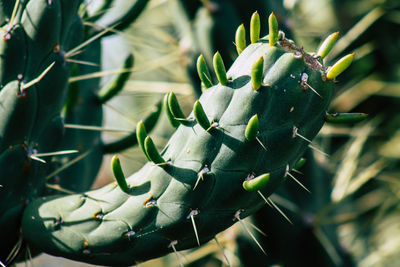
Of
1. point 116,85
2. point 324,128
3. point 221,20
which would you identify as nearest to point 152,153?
point 116,85

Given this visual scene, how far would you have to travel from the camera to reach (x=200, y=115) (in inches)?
32.9

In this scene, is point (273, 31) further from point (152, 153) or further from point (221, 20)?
point (221, 20)

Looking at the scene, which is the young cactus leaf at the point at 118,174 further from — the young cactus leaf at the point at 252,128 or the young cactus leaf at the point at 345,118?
the young cactus leaf at the point at 345,118

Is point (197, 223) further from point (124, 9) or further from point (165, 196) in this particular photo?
point (124, 9)

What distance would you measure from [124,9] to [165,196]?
0.71 m

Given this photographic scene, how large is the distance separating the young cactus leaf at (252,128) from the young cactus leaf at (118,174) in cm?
22

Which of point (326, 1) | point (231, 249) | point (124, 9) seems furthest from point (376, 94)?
point (124, 9)

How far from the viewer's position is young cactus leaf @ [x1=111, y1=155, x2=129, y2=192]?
88 cm

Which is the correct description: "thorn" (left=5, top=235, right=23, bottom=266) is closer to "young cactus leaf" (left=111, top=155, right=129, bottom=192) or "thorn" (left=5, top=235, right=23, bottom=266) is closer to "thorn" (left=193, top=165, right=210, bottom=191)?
"young cactus leaf" (left=111, top=155, right=129, bottom=192)

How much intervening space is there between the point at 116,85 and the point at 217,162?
0.60 metres

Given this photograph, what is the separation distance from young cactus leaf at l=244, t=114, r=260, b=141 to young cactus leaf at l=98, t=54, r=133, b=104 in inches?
24.0

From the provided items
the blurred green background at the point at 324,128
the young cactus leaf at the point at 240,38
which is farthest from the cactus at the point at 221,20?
the young cactus leaf at the point at 240,38

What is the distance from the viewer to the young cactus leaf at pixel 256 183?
2.62 ft

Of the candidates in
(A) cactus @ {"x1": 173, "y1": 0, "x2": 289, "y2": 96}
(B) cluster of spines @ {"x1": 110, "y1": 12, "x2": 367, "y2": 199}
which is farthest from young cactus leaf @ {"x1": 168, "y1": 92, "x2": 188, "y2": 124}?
(A) cactus @ {"x1": 173, "y1": 0, "x2": 289, "y2": 96}
